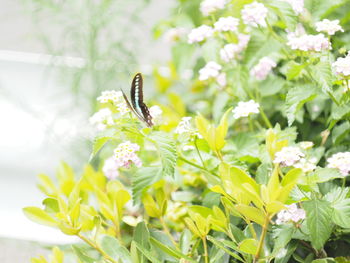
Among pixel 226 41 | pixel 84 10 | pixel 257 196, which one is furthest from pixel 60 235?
pixel 257 196

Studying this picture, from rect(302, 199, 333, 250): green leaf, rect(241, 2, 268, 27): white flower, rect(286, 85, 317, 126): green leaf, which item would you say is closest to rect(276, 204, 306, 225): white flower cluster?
rect(302, 199, 333, 250): green leaf

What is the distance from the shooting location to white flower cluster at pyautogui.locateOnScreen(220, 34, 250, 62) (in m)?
0.88

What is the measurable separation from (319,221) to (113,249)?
0.76ft

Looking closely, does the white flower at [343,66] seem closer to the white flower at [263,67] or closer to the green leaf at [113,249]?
the white flower at [263,67]

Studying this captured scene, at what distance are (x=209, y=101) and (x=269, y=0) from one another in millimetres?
513

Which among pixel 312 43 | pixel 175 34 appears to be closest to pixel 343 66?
pixel 312 43

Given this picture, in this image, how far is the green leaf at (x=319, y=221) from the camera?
0.60m

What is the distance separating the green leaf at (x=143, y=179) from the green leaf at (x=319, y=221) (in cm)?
19

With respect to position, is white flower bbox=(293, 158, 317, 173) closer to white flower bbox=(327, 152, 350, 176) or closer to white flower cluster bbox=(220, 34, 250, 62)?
white flower bbox=(327, 152, 350, 176)

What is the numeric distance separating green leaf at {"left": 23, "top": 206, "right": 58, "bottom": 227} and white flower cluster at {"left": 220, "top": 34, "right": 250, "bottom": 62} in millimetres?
378

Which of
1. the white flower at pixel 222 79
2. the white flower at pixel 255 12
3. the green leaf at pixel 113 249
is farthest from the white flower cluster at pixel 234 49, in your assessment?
the green leaf at pixel 113 249

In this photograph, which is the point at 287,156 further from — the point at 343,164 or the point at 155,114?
the point at 155,114

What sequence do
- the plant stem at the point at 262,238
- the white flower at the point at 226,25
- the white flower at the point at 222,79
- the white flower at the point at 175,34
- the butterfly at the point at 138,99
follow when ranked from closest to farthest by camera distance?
1. the plant stem at the point at 262,238
2. the butterfly at the point at 138,99
3. the white flower at the point at 226,25
4. the white flower at the point at 222,79
5. the white flower at the point at 175,34

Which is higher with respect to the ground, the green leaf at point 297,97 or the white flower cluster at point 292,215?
the green leaf at point 297,97
